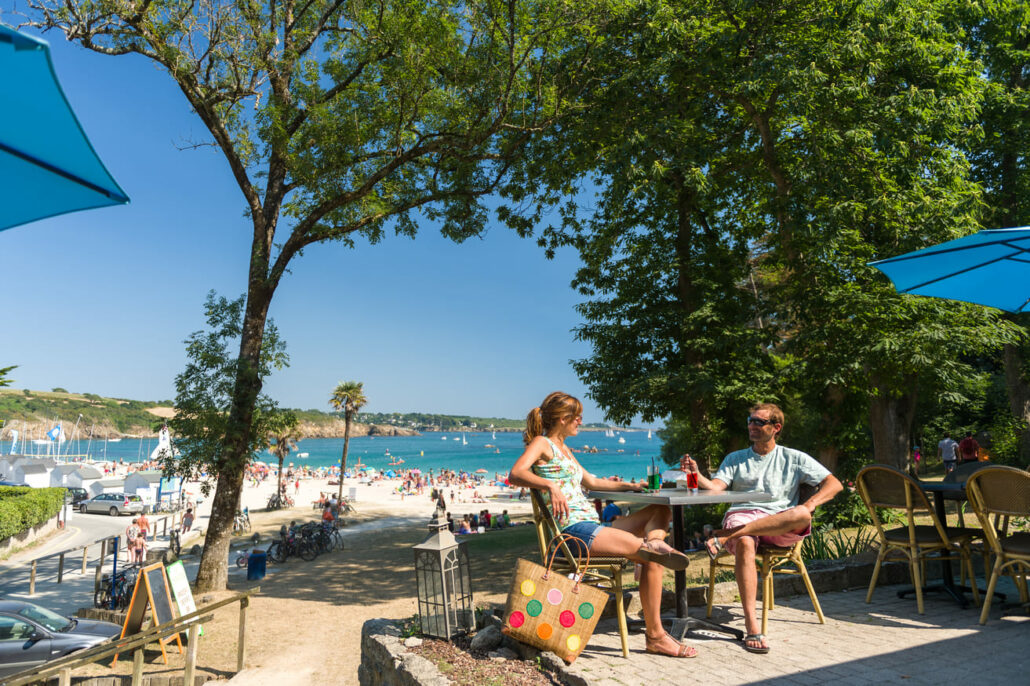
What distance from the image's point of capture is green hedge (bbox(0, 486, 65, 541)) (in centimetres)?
2002

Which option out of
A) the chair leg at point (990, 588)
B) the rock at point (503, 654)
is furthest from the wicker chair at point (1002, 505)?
the rock at point (503, 654)

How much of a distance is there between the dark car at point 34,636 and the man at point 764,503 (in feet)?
27.8

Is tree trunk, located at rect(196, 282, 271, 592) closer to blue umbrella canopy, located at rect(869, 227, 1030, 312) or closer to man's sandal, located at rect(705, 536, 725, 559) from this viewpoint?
man's sandal, located at rect(705, 536, 725, 559)

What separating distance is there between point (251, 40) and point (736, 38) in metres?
9.34

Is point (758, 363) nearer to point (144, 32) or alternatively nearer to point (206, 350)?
point (206, 350)

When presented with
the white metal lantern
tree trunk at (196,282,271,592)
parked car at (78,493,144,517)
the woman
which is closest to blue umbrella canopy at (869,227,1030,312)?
the woman

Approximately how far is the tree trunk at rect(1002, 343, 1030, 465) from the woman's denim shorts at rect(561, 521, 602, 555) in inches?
660

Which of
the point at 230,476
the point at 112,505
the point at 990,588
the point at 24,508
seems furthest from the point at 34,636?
the point at 112,505

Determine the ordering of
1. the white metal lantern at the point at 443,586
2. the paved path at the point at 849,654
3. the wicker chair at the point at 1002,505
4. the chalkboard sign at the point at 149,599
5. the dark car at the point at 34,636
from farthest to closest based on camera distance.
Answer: the chalkboard sign at the point at 149,599
the dark car at the point at 34,636
the white metal lantern at the point at 443,586
the wicker chair at the point at 1002,505
the paved path at the point at 849,654

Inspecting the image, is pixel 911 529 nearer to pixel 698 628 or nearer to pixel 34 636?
pixel 698 628

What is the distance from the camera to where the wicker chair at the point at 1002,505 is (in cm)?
378

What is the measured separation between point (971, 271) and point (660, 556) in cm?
331

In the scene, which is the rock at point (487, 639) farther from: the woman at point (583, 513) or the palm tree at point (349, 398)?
the palm tree at point (349, 398)

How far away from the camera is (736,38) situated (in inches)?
426
